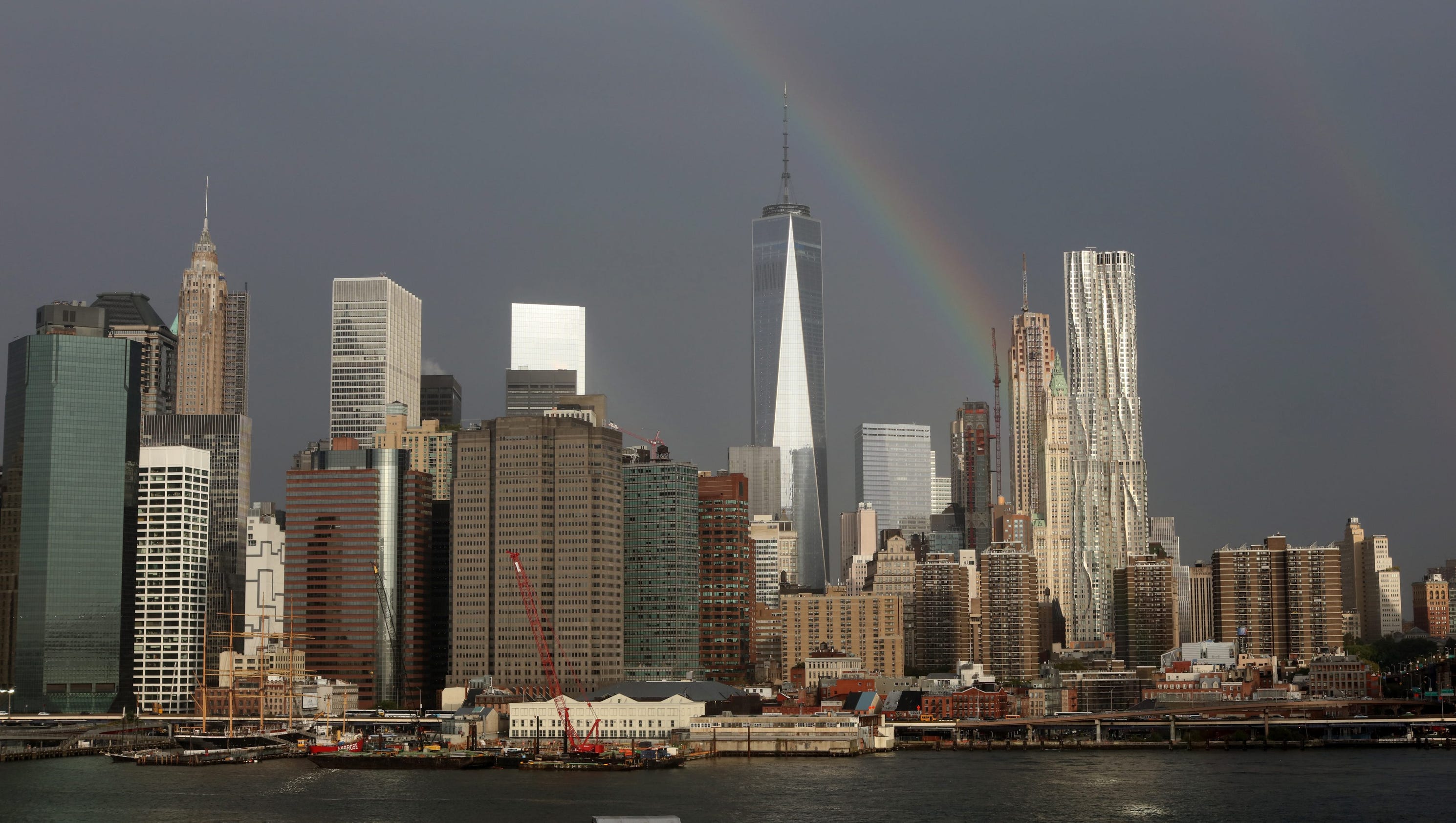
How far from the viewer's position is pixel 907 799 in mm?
135250

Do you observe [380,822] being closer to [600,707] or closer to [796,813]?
[796,813]

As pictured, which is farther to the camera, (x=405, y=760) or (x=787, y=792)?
(x=405, y=760)

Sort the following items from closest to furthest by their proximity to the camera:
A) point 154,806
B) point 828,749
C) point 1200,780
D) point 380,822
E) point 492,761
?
1. point 380,822
2. point 154,806
3. point 1200,780
4. point 492,761
5. point 828,749

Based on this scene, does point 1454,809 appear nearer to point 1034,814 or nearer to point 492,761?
point 1034,814

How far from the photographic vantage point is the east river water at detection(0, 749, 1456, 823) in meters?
124

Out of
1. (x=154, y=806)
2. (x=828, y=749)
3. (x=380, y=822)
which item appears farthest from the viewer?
(x=828, y=749)

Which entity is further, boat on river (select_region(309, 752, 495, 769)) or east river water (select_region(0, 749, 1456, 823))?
boat on river (select_region(309, 752, 495, 769))

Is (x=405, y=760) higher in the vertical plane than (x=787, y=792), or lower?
lower

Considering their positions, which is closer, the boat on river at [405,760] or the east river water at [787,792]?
the east river water at [787,792]

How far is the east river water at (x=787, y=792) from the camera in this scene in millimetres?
123625

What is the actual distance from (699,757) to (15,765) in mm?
67782

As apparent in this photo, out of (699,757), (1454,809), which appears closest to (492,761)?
(699,757)

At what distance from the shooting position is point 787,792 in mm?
140375

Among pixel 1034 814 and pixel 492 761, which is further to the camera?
pixel 492 761
